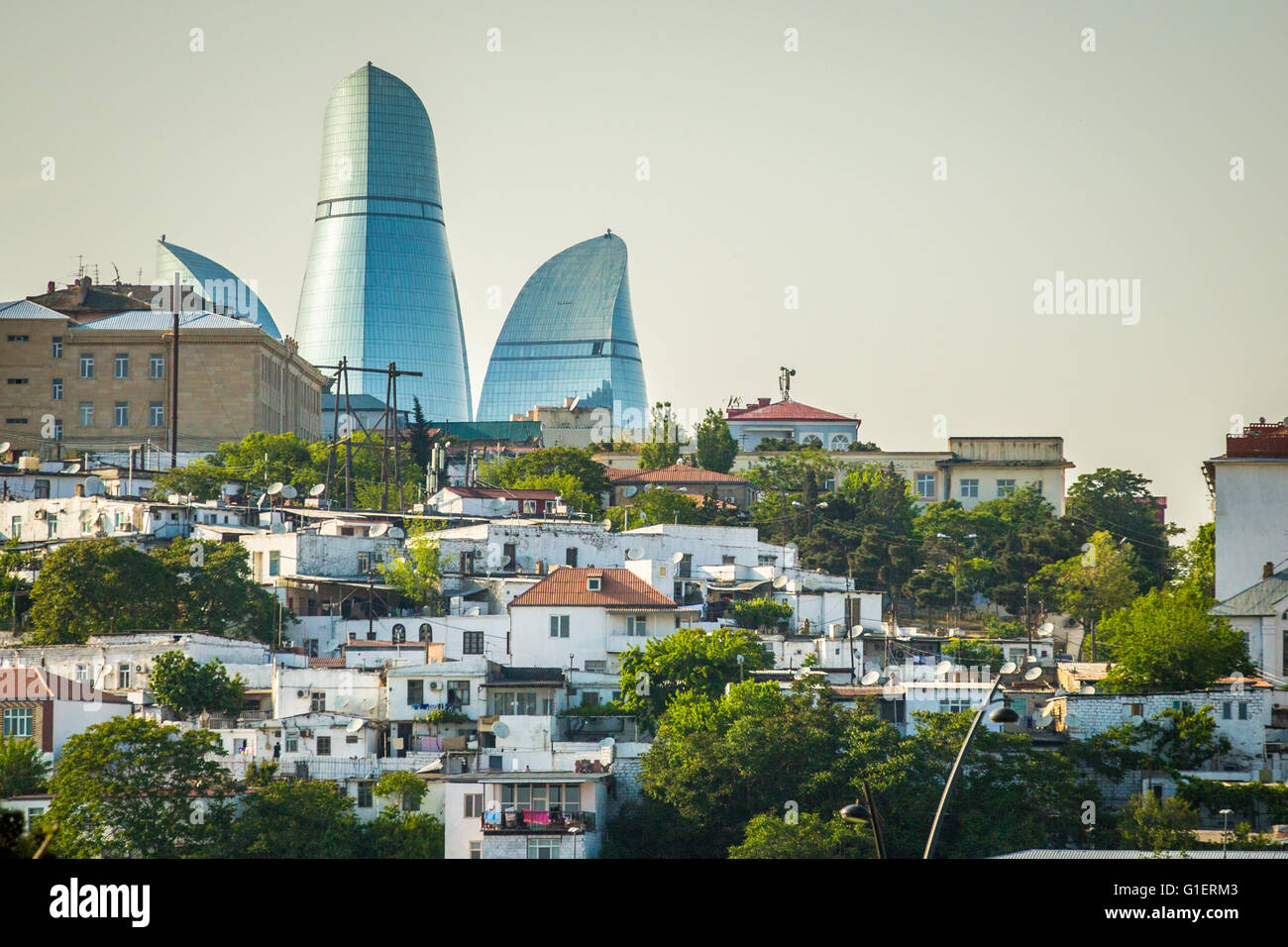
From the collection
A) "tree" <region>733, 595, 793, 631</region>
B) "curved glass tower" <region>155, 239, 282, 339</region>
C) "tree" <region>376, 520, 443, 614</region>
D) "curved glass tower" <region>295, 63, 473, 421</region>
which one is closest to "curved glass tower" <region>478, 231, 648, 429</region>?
"curved glass tower" <region>295, 63, 473, 421</region>

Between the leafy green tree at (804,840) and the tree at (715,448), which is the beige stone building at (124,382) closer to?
the tree at (715,448)

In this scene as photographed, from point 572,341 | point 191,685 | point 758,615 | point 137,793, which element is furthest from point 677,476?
point 572,341

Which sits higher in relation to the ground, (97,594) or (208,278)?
(208,278)

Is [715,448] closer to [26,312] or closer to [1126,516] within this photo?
[1126,516]

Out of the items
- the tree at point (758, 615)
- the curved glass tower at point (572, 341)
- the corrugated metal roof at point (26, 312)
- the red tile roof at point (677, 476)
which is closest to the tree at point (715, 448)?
the red tile roof at point (677, 476)

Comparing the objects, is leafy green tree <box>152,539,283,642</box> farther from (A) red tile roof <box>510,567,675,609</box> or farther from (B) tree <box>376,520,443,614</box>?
(A) red tile roof <box>510,567,675,609</box>

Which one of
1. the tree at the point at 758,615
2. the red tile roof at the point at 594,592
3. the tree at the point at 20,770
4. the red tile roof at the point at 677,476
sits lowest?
the tree at the point at 20,770
